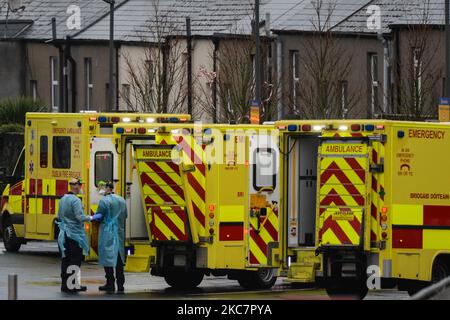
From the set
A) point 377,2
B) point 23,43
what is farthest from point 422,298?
point 23,43

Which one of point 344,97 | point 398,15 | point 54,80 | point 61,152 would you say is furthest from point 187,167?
point 54,80

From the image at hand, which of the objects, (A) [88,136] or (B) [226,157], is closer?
(B) [226,157]

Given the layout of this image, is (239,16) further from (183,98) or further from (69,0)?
(69,0)

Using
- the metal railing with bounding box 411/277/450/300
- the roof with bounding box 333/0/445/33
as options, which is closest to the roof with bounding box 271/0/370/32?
the roof with bounding box 333/0/445/33

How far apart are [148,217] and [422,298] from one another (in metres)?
11.1

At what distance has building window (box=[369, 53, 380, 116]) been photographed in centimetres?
4375

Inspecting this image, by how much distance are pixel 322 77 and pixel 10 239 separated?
13.8 m

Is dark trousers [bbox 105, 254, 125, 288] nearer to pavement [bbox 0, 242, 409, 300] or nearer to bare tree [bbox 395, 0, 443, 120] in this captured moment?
pavement [bbox 0, 242, 409, 300]

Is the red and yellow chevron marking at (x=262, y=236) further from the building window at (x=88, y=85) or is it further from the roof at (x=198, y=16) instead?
the building window at (x=88, y=85)

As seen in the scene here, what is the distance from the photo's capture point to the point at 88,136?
27578 millimetres

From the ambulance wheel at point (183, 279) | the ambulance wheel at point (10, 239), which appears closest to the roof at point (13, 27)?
the ambulance wheel at point (10, 239)

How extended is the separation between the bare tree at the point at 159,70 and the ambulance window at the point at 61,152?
17.8 meters

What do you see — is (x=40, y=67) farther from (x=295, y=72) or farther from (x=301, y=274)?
(x=301, y=274)

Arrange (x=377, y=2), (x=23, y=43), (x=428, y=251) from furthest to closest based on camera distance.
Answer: (x=23, y=43)
(x=377, y=2)
(x=428, y=251)
